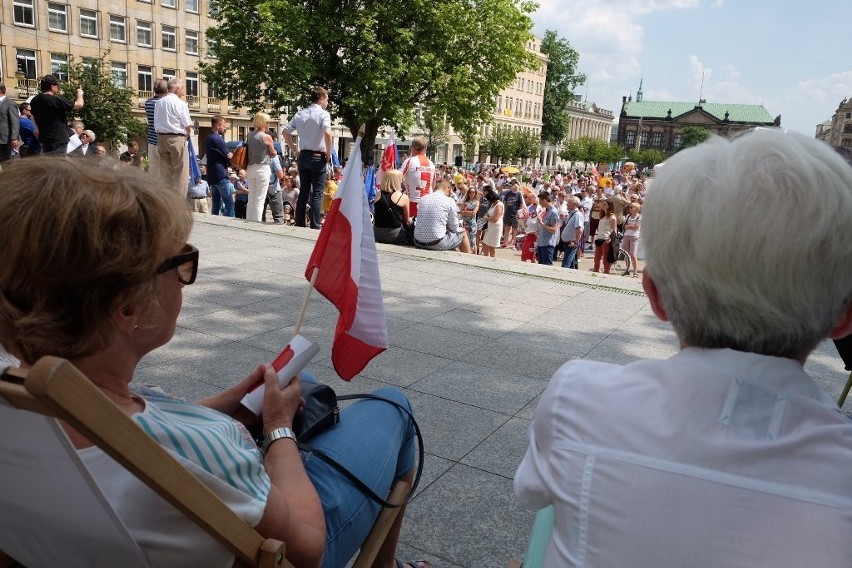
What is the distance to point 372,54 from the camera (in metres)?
28.5

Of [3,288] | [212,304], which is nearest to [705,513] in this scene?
[3,288]

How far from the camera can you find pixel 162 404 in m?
1.54

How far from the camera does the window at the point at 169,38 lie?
158 feet

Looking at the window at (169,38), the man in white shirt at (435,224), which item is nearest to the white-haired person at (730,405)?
the man in white shirt at (435,224)

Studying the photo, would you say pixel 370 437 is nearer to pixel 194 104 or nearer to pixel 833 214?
pixel 833 214

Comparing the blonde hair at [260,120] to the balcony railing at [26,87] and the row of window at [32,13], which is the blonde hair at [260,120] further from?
the row of window at [32,13]

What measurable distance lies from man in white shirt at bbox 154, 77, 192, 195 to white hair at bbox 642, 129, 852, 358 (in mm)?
8961

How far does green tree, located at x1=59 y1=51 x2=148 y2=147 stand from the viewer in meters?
37.1

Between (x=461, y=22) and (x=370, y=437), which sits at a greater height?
(x=461, y=22)

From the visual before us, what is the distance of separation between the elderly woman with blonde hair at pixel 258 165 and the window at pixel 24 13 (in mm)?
38764

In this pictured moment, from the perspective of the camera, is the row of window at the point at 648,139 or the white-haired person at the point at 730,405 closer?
the white-haired person at the point at 730,405

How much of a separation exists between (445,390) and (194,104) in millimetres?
50997

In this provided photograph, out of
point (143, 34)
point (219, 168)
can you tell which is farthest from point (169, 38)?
point (219, 168)

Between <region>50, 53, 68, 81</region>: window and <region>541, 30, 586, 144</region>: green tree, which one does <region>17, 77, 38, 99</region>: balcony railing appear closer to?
<region>50, 53, 68, 81</region>: window
